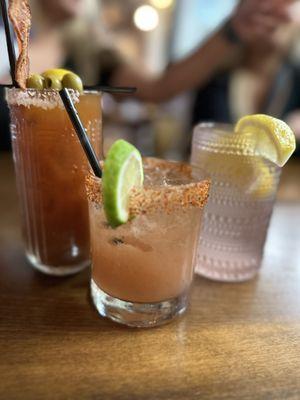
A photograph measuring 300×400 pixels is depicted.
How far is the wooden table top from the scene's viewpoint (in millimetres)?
415

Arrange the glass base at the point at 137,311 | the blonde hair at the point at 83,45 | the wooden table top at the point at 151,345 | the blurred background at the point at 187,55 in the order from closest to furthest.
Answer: the wooden table top at the point at 151,345, the glass base at the point at 137,311, the blurred background at the point at 187,55, the blonde hair at the point at 83,45

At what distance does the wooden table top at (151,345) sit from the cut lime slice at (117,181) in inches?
7.1

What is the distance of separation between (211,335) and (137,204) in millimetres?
226

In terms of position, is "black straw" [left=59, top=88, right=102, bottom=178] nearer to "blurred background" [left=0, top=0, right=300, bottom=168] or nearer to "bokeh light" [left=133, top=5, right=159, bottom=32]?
"blurred background" [left=0, top=0, right=300, bottom=168]

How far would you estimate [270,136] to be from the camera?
56 cm

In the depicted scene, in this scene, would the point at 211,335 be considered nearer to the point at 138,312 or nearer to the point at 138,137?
the point at 138,312

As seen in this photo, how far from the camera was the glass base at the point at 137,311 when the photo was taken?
1.76ft

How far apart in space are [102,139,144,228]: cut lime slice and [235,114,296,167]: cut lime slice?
0.79ft

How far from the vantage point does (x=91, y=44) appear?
196 cm

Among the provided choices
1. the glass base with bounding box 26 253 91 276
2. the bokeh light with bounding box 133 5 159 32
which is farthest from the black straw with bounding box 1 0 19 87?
the bokeh light with bounding box 133 5 159 32

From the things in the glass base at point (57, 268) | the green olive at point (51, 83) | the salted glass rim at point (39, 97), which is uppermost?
the green olive at point (51, 83)

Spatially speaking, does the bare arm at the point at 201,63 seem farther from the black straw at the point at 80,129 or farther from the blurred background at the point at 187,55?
the black straw at the point at 80,129

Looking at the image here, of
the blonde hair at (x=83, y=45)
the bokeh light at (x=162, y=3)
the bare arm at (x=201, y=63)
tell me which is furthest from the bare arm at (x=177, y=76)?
the bokeh light at (x=162, y=3)

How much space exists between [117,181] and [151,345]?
0.24 metres
